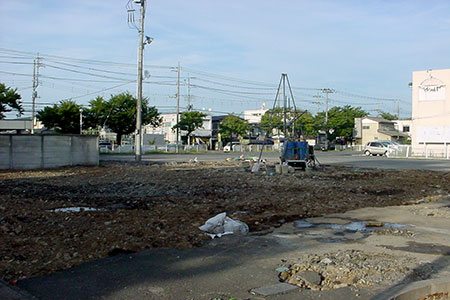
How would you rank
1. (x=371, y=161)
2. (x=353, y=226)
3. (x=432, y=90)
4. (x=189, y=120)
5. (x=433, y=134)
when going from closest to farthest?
(x=353, y=226), (x=371, y=161), (x=433, y=134), (x=432, y=90), (x=189, y=120)

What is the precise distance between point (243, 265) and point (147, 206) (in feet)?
17.7

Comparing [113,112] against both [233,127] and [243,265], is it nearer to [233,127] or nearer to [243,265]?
[233,127]

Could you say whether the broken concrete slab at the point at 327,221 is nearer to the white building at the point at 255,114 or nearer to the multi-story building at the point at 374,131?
the multi-story building at the point at 374,131

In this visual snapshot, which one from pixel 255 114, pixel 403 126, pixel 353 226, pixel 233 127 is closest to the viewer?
pixel 353 226

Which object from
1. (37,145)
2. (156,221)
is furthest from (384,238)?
(37,145)

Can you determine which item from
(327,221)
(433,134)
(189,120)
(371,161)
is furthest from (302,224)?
(189,120)

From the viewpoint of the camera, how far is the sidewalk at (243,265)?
5.31 m

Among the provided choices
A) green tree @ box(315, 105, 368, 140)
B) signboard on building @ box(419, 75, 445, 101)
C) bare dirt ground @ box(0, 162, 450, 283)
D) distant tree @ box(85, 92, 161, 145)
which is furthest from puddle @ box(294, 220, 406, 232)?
green tree @ box(315, 105, 368, 140)

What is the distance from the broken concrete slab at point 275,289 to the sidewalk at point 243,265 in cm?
5

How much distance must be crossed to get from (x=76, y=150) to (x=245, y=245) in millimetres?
22642

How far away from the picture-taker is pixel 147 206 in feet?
37.2

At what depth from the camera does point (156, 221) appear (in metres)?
9.12

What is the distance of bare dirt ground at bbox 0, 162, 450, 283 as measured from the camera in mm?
6914

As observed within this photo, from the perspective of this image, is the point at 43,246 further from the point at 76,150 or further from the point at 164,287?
the point at 76,150
